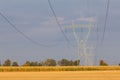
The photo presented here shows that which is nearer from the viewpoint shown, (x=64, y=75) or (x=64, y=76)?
(x=64, y=76)

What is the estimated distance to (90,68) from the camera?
233 feet

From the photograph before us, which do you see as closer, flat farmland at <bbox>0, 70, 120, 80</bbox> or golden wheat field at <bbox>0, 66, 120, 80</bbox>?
flat farmland at <bbox>0, 70, 120, 80</bbox>

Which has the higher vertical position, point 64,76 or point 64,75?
point 64,75

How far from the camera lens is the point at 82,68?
2736 inches

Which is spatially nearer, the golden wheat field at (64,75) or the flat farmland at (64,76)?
the flat farmland at (64,76)

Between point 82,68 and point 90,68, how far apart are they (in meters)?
2.06
